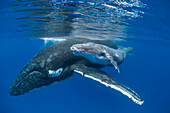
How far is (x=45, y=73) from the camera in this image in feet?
17.2

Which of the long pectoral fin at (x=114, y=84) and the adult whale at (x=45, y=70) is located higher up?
the long pectoral fin at (x=114, y=84)

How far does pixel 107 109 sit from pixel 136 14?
14.2 meters

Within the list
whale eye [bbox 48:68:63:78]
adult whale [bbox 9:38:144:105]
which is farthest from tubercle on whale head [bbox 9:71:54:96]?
whale eye [bbox 48:68:63:78]

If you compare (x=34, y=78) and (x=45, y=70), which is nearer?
(x=34, y=78)

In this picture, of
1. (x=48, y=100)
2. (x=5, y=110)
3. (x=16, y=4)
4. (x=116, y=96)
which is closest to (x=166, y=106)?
(x=116, y=96)

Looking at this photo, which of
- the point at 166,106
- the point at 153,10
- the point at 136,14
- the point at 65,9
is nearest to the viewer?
the point at 65,9

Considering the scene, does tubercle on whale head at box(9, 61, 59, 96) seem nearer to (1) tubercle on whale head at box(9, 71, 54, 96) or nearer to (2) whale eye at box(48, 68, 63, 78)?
(1) tubercle on whale head at box(9, 71, 54, 96)

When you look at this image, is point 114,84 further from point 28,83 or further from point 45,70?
point 28,83

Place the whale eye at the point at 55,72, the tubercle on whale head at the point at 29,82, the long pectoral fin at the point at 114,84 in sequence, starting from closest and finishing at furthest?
the long pectoral fin at the point at 114,84, the tubercle on whale head at the point at 29,82, the whale eye at the point at 55,72

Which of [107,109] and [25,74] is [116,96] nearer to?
[107,109]

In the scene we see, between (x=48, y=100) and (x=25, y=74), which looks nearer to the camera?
(x=25, y=74)

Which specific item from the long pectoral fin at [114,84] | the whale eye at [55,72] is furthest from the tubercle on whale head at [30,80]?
the long pectoral fin at [114,84]

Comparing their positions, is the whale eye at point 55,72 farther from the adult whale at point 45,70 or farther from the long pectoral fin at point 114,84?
the long pectoral fin at point 114,84

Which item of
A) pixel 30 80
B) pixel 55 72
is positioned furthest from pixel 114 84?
pixel 30 80
